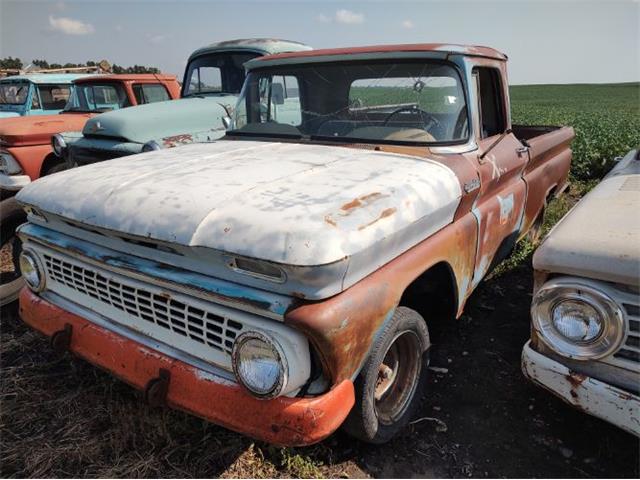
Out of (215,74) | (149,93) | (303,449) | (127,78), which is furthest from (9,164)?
(303,449)

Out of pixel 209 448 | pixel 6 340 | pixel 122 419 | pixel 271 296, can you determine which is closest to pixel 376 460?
pixel 209 448

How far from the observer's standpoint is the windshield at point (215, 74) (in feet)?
20.2

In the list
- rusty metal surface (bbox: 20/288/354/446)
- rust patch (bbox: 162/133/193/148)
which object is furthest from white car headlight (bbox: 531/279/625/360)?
rust patch (bbox: 162/133/193/148)

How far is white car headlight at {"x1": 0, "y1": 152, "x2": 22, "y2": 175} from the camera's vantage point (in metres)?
5.67

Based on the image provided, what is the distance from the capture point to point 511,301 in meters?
3.70

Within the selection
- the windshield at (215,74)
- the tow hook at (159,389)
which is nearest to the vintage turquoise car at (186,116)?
the windshield at (215,74)

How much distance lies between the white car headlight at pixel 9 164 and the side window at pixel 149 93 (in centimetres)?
183

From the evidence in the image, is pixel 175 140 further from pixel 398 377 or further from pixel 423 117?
pixel 398 377

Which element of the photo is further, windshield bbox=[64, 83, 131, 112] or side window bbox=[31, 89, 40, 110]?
side window bbox=[31, 89, 40, 110]

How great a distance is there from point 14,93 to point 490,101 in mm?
8597

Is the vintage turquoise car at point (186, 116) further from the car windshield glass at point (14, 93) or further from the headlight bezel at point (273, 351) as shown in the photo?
the car windshield glass at point (14, 93)

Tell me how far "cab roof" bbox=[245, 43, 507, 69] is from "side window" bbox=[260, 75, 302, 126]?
0.13m

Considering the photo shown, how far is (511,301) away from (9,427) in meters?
3.37

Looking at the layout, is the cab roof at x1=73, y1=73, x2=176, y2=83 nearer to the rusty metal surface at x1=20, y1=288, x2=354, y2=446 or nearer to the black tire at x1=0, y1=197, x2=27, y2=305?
the black tire at x1=0, y1=197, x2=27, y2=305
